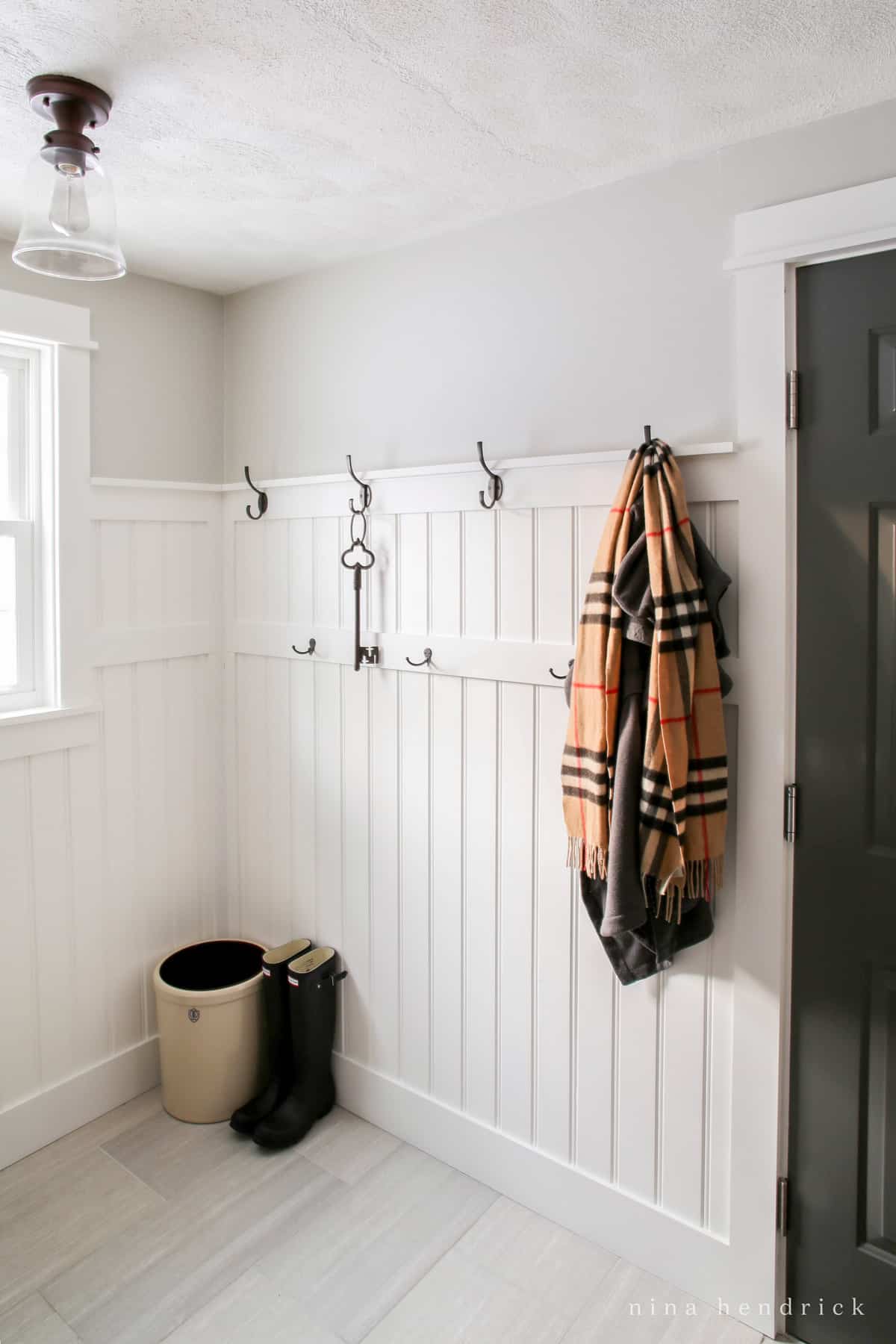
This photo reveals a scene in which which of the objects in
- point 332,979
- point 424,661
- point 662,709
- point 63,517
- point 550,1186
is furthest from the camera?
point 332,979

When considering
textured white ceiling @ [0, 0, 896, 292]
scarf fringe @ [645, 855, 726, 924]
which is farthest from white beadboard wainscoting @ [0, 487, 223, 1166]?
scarf fringe @ [645, 855, 726, 924]

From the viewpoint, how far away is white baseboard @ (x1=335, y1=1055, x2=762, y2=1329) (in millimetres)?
1923

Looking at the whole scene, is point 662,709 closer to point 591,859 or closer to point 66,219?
point 591,859

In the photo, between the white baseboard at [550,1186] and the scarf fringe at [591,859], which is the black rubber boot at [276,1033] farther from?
the scarf fringe at [591,859]

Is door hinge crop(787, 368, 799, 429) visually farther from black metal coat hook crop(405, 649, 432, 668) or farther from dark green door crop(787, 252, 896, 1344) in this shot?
black metal coat hook crop(405, 649, 432, 668)

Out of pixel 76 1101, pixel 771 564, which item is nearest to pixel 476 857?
pixel 771 564

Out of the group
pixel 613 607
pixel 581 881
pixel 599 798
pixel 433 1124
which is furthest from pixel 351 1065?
pixel 613 607

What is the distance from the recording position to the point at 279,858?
2.73 metres

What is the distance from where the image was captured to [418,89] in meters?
1.53

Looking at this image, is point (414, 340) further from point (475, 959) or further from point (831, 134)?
point (475, 959)

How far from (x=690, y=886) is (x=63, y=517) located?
1783 mm

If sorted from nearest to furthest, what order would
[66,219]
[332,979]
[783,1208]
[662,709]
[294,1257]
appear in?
[66,219] → [662,709] → [783,1208] → [294,1257] → [332,979]

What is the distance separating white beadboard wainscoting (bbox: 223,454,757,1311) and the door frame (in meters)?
0.05

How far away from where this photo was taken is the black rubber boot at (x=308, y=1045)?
2426 mm
